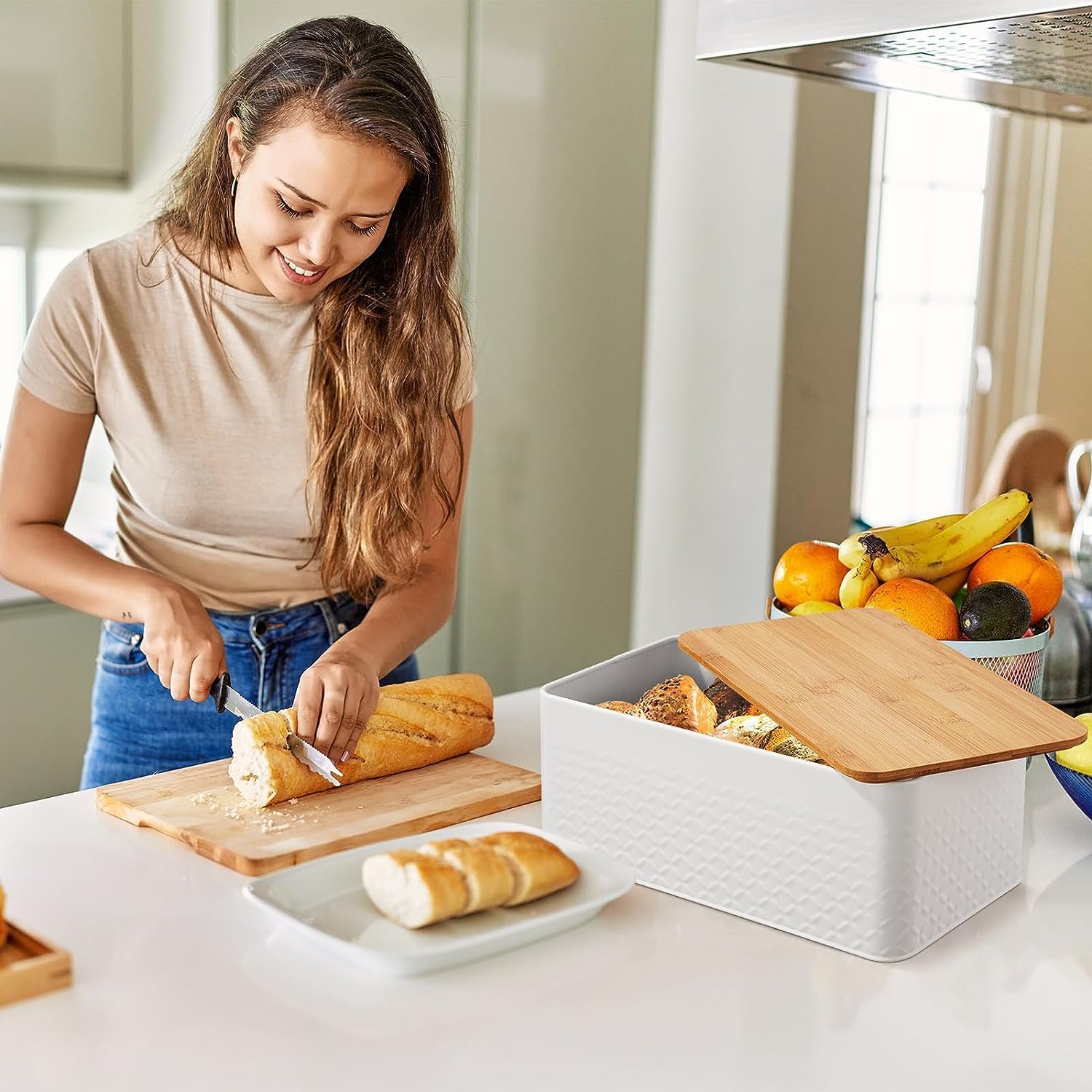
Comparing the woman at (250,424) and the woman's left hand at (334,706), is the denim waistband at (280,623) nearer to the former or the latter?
the woman at (250,424)

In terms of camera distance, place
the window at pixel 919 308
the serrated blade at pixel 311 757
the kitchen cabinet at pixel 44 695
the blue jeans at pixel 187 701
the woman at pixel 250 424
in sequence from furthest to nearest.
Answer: the window at pixel 919 308 → the kitchen cabinet at pixel 44 695 → the blue jeans at pixel 187 701 → the woman at pixel 250 424 → the serrated blade at pixel 311 757

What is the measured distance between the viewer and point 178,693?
4.10 ft

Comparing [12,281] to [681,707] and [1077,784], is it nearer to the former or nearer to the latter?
[681,707]

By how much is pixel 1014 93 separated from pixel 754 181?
143 centimetres

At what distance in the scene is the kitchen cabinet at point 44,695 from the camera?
237cm

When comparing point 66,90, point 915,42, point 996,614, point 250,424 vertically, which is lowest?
point 996,614

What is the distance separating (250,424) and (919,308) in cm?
345

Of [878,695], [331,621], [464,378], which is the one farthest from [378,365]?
[878,695]

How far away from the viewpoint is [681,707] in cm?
106

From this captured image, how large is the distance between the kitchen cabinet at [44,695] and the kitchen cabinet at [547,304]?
2.35 feet

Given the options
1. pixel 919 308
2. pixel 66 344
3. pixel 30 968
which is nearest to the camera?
pixel 30 968

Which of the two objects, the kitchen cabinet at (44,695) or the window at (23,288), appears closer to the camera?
the kitchen cabinet at (44,695)

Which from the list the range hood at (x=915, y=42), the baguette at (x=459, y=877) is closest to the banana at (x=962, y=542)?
the range hood at (x=915, y=42)

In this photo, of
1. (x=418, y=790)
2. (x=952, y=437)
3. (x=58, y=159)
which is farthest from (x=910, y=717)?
(x=952, y=437)
